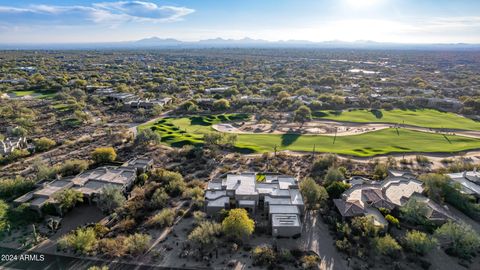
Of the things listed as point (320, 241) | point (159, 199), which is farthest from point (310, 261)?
point (159, 199)

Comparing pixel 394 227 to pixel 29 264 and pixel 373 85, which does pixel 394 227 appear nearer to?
pixel 29 264

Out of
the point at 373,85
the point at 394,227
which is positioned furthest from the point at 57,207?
the point at 373,85

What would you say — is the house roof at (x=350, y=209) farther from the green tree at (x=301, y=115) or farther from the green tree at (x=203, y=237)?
the green tree at (x=301, y=115)

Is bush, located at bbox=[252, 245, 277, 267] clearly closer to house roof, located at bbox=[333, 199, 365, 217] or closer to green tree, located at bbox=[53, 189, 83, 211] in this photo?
house roof, located at bbox=[333, 199, 365, 217]

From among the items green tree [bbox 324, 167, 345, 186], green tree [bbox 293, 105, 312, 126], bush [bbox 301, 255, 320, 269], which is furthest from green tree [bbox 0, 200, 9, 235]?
green tree [bbox 293, 105, 312, 126]

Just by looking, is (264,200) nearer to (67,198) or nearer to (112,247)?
(112,247)

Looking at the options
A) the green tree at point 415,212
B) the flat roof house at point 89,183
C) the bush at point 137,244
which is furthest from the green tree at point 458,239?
the flat roof house at point 89,183
